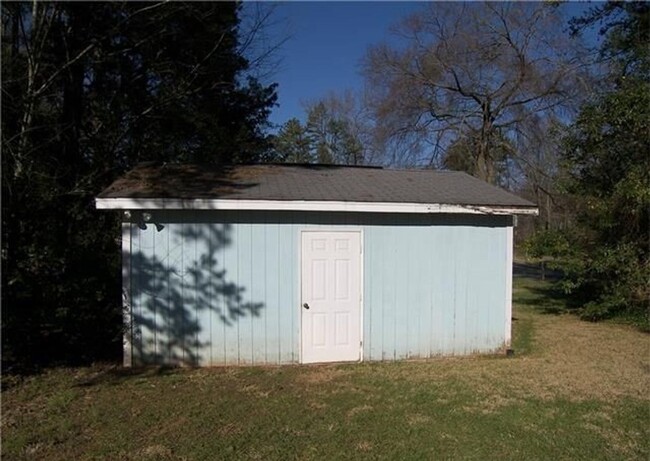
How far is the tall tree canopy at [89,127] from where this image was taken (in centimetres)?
734

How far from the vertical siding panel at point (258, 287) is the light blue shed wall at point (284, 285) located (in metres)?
0.01

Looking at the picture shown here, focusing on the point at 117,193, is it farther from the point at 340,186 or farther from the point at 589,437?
the point at 589,437

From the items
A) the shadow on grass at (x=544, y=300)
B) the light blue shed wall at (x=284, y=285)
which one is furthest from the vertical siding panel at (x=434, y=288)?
the shadow on grass at (x=544, y=300)

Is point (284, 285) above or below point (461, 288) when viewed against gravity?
above

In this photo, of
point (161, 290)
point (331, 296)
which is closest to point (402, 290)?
point (331, 296)

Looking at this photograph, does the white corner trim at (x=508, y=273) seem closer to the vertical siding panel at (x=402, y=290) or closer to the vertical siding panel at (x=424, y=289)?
the vertical siding panel at (x=424, y=289)

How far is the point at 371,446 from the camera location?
A: 15.3 ft

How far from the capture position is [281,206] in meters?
7.30

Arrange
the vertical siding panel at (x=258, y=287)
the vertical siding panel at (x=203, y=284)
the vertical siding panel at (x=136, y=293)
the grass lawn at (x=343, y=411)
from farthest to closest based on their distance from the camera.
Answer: the vertical siding panel at (x=258, y=287), the vertical siding panel at (x=203, y=284), the vertical siding panel at (x=136, y=293), the grass lawn at (x=343, y=411)

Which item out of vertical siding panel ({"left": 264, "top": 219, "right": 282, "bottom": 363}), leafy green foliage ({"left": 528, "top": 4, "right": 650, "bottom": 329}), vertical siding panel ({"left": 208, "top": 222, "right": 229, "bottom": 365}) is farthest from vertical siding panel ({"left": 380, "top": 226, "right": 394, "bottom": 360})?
leafy green foliage ({"left": 528, "top": 4, "right": 650, "bottom": 329})

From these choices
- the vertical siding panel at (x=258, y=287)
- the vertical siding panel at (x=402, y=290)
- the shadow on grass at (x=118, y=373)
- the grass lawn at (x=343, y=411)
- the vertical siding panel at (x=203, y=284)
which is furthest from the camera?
the vertical siding panel at (x=402, y=290)

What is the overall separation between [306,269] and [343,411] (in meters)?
2.49

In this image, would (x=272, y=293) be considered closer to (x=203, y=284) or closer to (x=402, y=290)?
(x=203, y=284)

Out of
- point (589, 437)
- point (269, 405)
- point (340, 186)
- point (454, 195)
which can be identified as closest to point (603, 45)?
point (454, 195)
